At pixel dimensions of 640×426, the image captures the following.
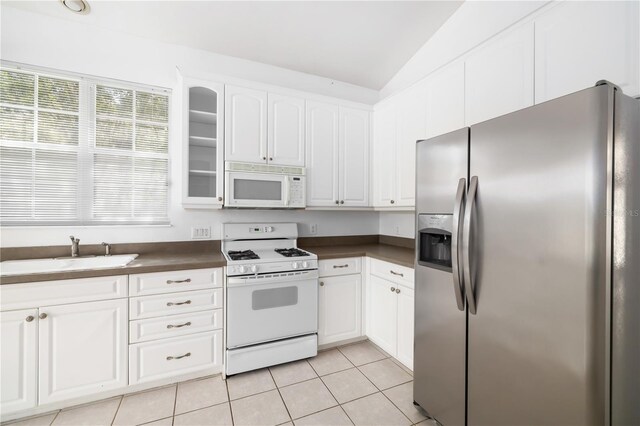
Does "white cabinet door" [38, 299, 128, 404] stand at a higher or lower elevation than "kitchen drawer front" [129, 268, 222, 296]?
lower

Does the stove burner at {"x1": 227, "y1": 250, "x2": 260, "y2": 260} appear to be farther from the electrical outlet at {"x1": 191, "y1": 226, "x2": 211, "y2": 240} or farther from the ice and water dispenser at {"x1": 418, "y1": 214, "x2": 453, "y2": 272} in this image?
the ice and water dispenser at {"x1": 418, "y1": 214, "x2": 453, "y2": 272}

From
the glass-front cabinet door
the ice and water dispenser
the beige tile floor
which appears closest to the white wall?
the glass-front cabinet door

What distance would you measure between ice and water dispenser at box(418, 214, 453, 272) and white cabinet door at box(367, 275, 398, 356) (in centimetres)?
67

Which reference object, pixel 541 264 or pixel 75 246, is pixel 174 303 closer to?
pixel 75 246

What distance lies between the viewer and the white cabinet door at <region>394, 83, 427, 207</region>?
93.4 inches

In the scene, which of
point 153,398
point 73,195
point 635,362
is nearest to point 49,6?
point 73,195

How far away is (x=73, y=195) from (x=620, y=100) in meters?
3.38

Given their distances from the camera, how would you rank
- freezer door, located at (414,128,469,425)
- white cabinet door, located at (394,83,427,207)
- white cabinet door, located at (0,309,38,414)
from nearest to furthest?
freezer door, located at (414,128,469,425) → white cabinet door, located at (0,309,38,414) → white cabinet door, located at (394,83,427,207)

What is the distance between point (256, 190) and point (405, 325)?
66.9 inches

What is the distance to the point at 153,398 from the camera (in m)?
1.85

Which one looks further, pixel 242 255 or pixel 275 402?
pixel 242 255

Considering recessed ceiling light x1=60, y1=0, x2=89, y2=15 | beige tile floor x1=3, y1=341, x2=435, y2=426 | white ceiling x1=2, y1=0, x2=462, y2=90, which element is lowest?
beige tile floor x1=3, y1=341, x2=435, y2=426

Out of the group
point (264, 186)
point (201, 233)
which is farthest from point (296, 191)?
point (201, 233)

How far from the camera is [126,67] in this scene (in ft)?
7.77
